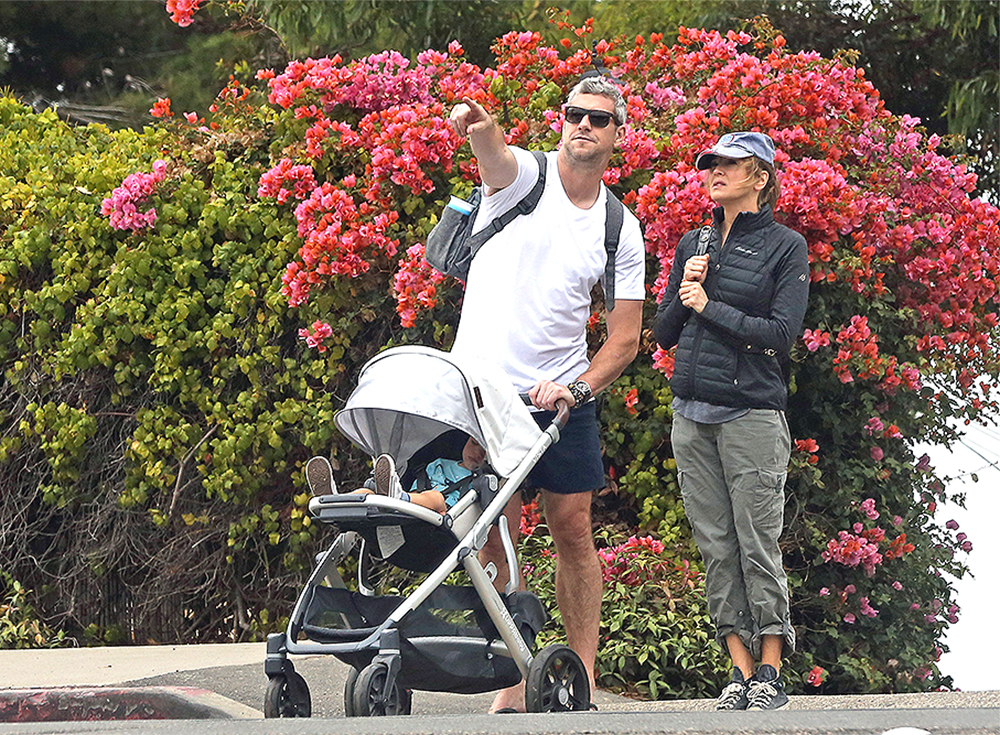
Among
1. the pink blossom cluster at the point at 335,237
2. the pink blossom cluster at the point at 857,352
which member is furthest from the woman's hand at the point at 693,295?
the pink blossom cluster at the point at 335,237

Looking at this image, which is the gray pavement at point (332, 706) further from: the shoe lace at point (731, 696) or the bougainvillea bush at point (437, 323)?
the bougainvillea bush at point (437, 323)

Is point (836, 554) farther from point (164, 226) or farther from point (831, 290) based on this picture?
point (164, 226)

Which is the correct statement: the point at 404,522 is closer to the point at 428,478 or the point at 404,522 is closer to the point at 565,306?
the point at 428,478

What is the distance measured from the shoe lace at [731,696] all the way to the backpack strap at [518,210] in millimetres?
1817

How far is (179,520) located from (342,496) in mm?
3617

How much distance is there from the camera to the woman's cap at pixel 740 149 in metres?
4.95

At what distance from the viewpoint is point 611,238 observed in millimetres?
5004

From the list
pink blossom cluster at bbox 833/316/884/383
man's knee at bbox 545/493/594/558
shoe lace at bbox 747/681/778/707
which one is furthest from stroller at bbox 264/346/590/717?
pink blossom cluster at bbox 833/316/884/383

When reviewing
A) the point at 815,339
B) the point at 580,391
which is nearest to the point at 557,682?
the point at 580,391

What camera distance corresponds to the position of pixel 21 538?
26.5 ft

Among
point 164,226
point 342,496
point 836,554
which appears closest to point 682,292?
point 342,496

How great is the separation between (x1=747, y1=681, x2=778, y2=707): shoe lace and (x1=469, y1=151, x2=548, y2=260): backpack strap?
1844 mm

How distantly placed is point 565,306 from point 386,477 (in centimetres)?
101

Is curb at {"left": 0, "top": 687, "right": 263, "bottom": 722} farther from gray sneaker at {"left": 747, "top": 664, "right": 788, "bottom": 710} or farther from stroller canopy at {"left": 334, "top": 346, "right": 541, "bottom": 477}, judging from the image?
gray sneaker at {"left": 747, "top": 664, "right": 788, "bottom": 710}
